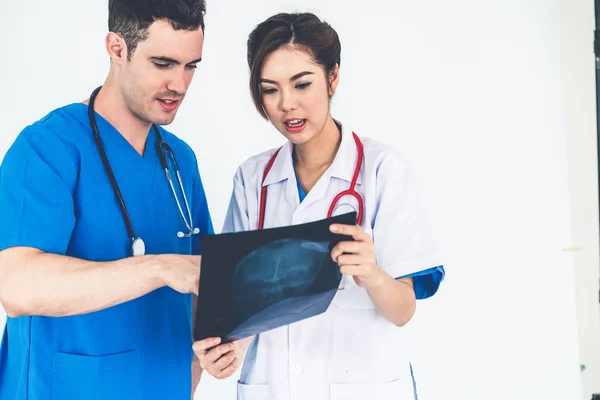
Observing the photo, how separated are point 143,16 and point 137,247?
1.43ft

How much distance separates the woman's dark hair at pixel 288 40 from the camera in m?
1.22

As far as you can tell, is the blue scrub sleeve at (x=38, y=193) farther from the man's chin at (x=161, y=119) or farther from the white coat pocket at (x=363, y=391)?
the white coat pocket at (x=363, y=391)

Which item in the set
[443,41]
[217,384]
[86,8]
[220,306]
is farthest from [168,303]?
→ [443,41]

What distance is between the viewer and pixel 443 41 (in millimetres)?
2111

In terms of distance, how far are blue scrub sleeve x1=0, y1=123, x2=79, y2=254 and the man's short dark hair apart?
242mm

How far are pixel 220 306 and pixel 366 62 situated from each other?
131 cm

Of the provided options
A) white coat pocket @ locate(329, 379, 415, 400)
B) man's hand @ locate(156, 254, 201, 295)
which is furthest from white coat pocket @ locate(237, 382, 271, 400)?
man's hand @ locate(156, 254, 201, 295)

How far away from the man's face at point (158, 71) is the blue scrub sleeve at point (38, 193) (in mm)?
174

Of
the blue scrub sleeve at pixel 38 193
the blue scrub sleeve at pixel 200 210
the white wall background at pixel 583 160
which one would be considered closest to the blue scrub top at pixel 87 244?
the blue scrub sleeve at pixel 38 193

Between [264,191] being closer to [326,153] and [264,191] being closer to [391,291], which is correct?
[326,153]

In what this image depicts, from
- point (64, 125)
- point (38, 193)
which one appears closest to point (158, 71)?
point (64, 125)

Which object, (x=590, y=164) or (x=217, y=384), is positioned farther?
(x=590, y=164)

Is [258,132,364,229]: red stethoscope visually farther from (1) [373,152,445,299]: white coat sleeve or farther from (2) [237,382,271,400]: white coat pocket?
(2) [237,382,271,400]: white coat pocket

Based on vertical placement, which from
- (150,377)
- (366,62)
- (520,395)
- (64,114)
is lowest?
(520,395)
